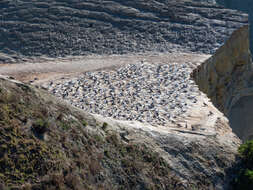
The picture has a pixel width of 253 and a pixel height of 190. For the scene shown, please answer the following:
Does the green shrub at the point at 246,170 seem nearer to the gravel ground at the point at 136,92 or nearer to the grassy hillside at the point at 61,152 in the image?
the grassy hillside at the point at 61,152


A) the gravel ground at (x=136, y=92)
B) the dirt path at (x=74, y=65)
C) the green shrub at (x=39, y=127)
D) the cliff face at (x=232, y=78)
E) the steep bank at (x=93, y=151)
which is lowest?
the cliff face at (x=232, y=78)

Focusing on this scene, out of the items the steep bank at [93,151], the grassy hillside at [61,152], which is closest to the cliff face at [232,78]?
the steep bank at [93,151]

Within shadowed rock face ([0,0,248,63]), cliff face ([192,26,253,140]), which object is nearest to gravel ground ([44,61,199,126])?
cliff face ([192,26,253,140])

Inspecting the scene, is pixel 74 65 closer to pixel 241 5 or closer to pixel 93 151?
pixel 93 151

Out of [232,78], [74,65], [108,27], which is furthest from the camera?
[232,78]

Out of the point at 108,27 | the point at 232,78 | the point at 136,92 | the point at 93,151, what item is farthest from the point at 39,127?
the point at 232,78

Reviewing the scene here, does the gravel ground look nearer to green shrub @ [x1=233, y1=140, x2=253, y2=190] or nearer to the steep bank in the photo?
the steep bank

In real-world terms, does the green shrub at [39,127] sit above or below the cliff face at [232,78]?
above
